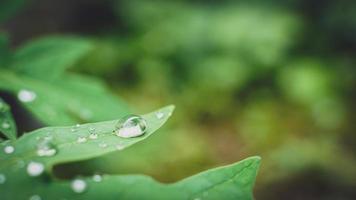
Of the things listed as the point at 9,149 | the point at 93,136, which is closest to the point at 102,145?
the point at 93,136

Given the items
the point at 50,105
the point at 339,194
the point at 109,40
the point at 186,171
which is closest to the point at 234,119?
the point at 186,171

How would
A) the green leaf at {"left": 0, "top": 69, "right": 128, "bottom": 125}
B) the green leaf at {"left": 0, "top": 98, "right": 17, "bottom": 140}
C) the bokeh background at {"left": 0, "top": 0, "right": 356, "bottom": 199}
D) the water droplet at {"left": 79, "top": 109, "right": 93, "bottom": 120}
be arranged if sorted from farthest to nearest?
the bokeh background at {"left": 0, "top": 0, "right": 356, "bottom": 199} < the water droplet at {"left": 79, "top": 109, "right": 93, "bottom": 120} < the green leaf at {"left": 0, "top": 69, "right": 128, "bottom": 125} < the green leaf at {"left": 0, "top": 98, "right": 17, "bottom": 140}

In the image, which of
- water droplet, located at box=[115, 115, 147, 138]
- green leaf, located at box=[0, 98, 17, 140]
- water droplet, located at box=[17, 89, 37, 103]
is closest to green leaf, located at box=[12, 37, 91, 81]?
water droplet, located at box=[17, 89, 37, 103]

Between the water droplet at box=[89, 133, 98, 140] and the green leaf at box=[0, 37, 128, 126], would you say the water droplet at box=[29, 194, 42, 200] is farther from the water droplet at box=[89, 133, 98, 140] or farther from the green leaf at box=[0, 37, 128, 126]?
the green leaf at box=[0, 37, 128, 126]

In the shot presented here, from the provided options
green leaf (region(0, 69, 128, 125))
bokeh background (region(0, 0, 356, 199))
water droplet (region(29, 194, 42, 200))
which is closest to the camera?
water droplet (region(29, 194, 42, 200))

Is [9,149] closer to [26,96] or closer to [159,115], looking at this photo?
[159,115]

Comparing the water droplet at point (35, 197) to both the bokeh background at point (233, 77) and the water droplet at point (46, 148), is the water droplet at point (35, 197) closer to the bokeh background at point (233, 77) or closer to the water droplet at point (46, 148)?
the water droplet at point (46, 148)

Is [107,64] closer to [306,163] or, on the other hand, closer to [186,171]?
[186,171]
